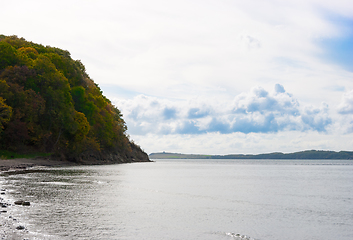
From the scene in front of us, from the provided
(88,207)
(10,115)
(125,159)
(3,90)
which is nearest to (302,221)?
(88,207)

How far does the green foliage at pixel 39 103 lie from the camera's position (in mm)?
69688

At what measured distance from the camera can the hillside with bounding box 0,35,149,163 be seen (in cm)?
6975

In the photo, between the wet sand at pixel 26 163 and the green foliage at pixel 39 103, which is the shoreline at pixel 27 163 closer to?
the wet sand at pixel 26 163

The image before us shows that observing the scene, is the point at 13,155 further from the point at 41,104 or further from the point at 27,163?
the point at 41,104

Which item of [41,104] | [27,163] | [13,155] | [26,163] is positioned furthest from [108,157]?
[26,163]

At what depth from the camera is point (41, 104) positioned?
246 feet

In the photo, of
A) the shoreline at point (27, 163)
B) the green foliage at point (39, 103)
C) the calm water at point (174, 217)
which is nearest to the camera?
the calm water at point (174, 217)

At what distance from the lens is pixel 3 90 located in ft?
221

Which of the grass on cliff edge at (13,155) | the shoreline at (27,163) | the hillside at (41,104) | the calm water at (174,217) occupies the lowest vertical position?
the calm water at (174,217)

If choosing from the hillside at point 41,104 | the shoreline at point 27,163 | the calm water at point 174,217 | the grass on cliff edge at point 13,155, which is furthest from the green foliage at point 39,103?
the calm water at point 174,217

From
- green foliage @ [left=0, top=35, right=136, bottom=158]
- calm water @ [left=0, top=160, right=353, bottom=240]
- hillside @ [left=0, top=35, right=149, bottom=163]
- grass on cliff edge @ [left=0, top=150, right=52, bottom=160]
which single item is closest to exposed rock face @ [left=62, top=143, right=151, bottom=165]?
hillside @ [left=0, top=35, right=149, bottom=163]

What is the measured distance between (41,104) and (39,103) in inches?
21.9

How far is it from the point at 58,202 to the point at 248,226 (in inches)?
567

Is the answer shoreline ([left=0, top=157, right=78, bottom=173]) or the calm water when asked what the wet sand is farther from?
the calm water
